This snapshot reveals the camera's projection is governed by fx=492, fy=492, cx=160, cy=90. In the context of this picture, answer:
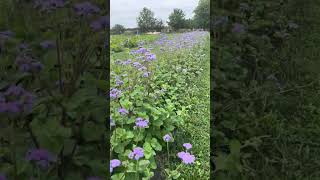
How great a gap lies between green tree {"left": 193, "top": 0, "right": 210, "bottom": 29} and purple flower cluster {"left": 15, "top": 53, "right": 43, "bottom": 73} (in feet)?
2.05

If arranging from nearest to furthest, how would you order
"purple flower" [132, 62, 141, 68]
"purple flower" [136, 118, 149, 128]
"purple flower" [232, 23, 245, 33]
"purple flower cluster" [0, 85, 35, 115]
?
1. "purple flower cluster" [0, 85, 35, 115]
2. "purple flower" [136, 118, 149, 128]
3. "purple flower" [132, 62, 141, 68]
4. "purple flower" [232, 23, 245, 33]

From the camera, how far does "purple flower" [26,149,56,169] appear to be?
1.46 metres

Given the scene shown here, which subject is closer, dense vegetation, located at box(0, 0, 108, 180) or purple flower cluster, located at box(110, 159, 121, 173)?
dense vegetation, located at box(0, 0, 108, 180)

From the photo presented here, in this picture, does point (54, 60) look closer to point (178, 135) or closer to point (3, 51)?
point (3, 51)

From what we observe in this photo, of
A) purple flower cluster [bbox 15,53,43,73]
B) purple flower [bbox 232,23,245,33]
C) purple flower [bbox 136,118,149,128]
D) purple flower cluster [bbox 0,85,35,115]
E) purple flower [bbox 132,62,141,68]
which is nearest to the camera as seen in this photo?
purple flower cluster [bbox 0,85,35,115]

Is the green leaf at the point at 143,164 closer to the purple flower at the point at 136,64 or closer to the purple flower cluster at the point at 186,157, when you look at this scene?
the purple flower cluster at the point at 186,157

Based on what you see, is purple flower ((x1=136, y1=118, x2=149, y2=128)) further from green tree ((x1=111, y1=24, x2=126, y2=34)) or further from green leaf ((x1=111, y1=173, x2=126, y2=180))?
green tree ((x1=111, y1=24, x2=126, y2=34))

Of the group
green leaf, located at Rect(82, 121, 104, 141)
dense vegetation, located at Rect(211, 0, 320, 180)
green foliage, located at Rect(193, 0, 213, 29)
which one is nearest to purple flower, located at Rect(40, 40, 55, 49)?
green leaf, located at Rect(82, 121, 104, 141)

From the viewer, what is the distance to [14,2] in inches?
80.6

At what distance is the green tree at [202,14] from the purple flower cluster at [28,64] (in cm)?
62

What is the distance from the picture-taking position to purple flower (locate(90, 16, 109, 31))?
1.82 metres

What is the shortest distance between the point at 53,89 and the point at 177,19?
0.53 meters

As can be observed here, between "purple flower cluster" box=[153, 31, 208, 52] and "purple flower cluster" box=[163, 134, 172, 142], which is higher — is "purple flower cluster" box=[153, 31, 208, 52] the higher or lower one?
the higher one

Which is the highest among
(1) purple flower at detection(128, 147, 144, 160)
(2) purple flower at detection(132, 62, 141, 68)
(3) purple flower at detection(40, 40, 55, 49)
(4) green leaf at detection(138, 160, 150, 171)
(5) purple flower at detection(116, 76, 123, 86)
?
(3) purple flower at detection(40, 40, 55, 49)
